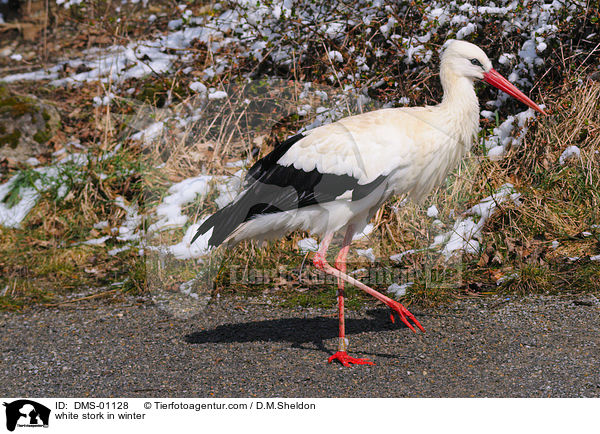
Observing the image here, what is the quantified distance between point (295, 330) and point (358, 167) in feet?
4.09

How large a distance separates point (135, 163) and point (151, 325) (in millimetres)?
2298

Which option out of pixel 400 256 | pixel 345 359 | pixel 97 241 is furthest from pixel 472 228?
pixel 97 241

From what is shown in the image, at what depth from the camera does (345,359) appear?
13.0ft

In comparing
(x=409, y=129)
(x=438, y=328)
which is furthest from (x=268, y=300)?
(x=409, y=129)

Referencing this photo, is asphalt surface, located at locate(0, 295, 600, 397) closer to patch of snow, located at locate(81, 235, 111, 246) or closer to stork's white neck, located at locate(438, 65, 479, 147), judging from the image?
patch of snow, located at locate(81, 235, 111, 246)

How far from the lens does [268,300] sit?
5.18 meters

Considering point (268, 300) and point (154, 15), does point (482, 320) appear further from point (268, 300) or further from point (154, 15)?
point (154, 15)

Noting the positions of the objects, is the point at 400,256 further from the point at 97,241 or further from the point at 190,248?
the point at 97,241

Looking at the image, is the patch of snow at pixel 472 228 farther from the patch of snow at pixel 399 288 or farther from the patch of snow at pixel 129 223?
the patch of snow at pixel 129 223

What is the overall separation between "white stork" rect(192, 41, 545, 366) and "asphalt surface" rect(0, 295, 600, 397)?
26 centimetres

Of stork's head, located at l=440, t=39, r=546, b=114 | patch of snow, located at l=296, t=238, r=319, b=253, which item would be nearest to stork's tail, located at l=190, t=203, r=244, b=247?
patch of snow, located at l=296, t=238, r=319, b=253

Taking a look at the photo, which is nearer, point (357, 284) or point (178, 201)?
point (357, 284)
